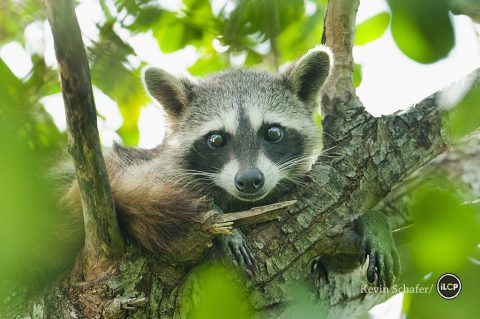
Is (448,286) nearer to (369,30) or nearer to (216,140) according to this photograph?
(369,30)

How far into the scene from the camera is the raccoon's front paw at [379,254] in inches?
173

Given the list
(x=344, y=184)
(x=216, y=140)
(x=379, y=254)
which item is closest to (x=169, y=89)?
(x=216, y=140)

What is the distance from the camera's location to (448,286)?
3029mm

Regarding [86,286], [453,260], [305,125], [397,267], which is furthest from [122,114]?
[453,260]

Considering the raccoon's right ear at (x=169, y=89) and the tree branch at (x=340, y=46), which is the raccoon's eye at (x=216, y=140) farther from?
the tree branch at (x=340, y=46)

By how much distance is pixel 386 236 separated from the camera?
14.8 ft

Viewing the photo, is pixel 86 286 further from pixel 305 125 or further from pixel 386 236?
pixel 305 125

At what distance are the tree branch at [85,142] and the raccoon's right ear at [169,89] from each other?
2.61 m

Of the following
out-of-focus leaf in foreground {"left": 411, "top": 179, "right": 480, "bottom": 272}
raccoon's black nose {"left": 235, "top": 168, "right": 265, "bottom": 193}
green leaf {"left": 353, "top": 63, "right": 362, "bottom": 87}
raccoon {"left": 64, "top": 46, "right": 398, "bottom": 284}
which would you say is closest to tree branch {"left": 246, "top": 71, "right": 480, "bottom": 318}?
raccoon's black nose {"left": 235, "top": 168, "right": 265, "bottom": 193}

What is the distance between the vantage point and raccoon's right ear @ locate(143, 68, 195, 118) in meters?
5.68

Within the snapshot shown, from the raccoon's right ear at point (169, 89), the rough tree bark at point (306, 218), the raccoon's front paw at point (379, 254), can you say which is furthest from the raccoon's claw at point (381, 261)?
the raccoon's right ear at point (169, 89)

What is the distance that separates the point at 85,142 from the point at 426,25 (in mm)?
1857

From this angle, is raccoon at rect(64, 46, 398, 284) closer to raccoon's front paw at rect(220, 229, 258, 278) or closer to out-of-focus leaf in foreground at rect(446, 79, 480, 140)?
raccoon's front paw at rect(220, 229, 258, 278)

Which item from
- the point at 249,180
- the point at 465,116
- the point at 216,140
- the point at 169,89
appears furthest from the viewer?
the point at 169,89
